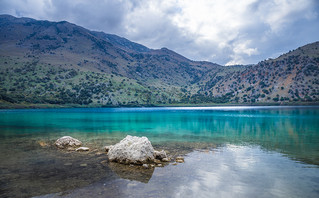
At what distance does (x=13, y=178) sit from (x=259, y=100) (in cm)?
19914

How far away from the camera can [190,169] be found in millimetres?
15414

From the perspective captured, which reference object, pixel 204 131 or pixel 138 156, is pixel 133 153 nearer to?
pixel 138 156

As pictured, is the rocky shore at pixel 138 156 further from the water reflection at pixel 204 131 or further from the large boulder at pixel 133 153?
the water reflection at pixel 204 131

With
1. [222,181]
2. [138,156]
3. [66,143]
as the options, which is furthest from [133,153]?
[66,143]

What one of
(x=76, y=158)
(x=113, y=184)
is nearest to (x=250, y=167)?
(x=113, y=184)

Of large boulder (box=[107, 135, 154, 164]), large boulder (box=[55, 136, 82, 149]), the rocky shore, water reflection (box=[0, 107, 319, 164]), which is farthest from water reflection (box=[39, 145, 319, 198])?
large boulder (box=[55, 136, 82, 149])

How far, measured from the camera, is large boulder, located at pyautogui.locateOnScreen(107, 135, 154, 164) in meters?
16.6

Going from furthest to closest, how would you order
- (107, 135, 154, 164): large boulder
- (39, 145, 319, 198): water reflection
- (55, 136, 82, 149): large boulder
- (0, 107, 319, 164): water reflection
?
(0, 107, 319, 164): water reflection → (55, 136, 82, 149): large boulder → (107, 135, 154, 164): large boulder → (39, 145, 319, 198): water reflection

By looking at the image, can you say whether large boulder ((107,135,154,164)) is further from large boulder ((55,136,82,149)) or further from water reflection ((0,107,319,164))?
water reflection ((0,107,319,164))

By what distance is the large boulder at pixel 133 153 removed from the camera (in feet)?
54.4

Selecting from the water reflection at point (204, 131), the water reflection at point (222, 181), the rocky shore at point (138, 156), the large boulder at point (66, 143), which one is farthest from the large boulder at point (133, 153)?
the water reflection at point (204, 131)

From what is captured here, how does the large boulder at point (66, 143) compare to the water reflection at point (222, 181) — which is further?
the large boulder at point (66, 143)

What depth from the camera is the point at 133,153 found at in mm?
16859

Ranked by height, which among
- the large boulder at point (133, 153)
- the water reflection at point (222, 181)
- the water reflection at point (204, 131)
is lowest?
the water reflection at point (204, 131)
